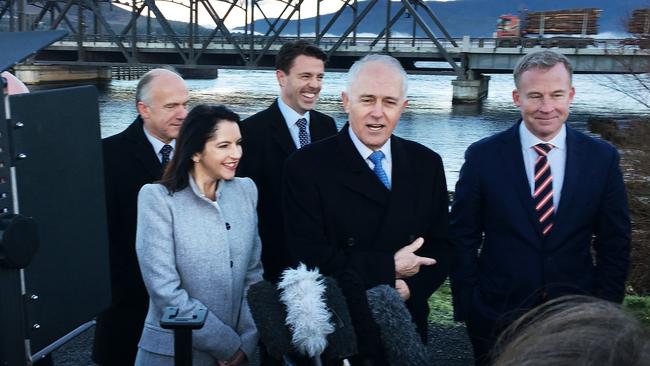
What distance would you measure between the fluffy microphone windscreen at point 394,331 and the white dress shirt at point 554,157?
1243 millimetres

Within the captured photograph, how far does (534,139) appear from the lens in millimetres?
2924

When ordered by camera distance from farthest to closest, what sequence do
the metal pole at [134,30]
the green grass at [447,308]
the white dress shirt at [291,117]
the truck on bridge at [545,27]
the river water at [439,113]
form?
the metal pole at [134,30], the truck on bridge at [545,27], the river water at [439,113], the green grass at [447,308], the white dress shirt at [291,117]

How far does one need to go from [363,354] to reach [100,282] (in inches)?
28.3

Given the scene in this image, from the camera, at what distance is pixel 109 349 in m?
3.20

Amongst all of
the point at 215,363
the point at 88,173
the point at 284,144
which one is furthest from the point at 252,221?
the point at 88,173

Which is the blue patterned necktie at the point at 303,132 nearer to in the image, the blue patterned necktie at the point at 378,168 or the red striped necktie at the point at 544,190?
the blue patterned necktie at the point at 378,168

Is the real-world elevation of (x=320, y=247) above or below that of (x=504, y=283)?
above

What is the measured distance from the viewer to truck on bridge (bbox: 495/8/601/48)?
169 feet

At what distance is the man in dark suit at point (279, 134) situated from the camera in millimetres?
3574

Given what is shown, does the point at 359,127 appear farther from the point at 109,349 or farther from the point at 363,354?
the point at 109,349

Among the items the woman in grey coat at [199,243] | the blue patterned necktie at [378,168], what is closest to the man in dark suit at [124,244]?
the woman in grey coat at [199,243]

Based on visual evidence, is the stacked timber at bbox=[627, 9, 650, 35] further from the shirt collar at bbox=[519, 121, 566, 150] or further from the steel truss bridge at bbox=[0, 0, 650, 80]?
the steel truss bridge at bbox=[0, 0, 650, 80]

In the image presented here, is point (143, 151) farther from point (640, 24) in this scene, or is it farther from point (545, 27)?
point (545, 27)

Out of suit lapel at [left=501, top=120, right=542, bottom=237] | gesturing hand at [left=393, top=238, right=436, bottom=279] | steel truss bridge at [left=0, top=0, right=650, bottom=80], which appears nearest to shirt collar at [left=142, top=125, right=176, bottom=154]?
gesturing hand at [left=393, top=238, right=436, bottom=279]
